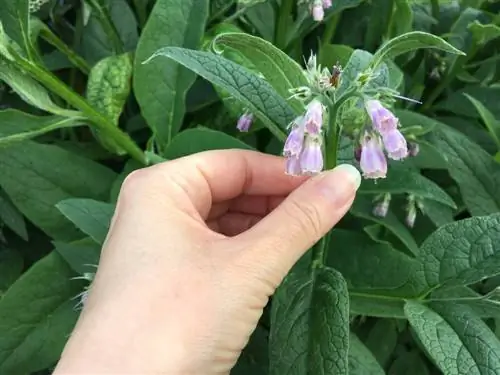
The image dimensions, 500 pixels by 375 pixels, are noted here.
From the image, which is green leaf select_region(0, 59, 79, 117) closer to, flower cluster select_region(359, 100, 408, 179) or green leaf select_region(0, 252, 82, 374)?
green leaf select_region(0, 252, 82, 374)

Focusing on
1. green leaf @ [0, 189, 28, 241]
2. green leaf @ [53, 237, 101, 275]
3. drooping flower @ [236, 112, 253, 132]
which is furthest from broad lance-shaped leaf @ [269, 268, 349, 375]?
green leaf @ [0, 189, 28, 241]

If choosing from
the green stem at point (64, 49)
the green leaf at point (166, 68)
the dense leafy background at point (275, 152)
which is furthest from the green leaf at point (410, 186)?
the green stem at point (64, 49)

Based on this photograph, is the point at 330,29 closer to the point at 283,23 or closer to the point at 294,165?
the point at 283,23

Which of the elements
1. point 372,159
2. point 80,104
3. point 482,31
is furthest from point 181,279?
point 482,31

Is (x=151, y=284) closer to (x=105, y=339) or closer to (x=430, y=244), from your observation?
(x=105, y=339)

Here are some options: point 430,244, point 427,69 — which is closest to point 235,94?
point 430,244

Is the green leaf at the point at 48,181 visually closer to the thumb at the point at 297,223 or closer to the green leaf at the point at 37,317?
the green leaf at the point at 37,317
